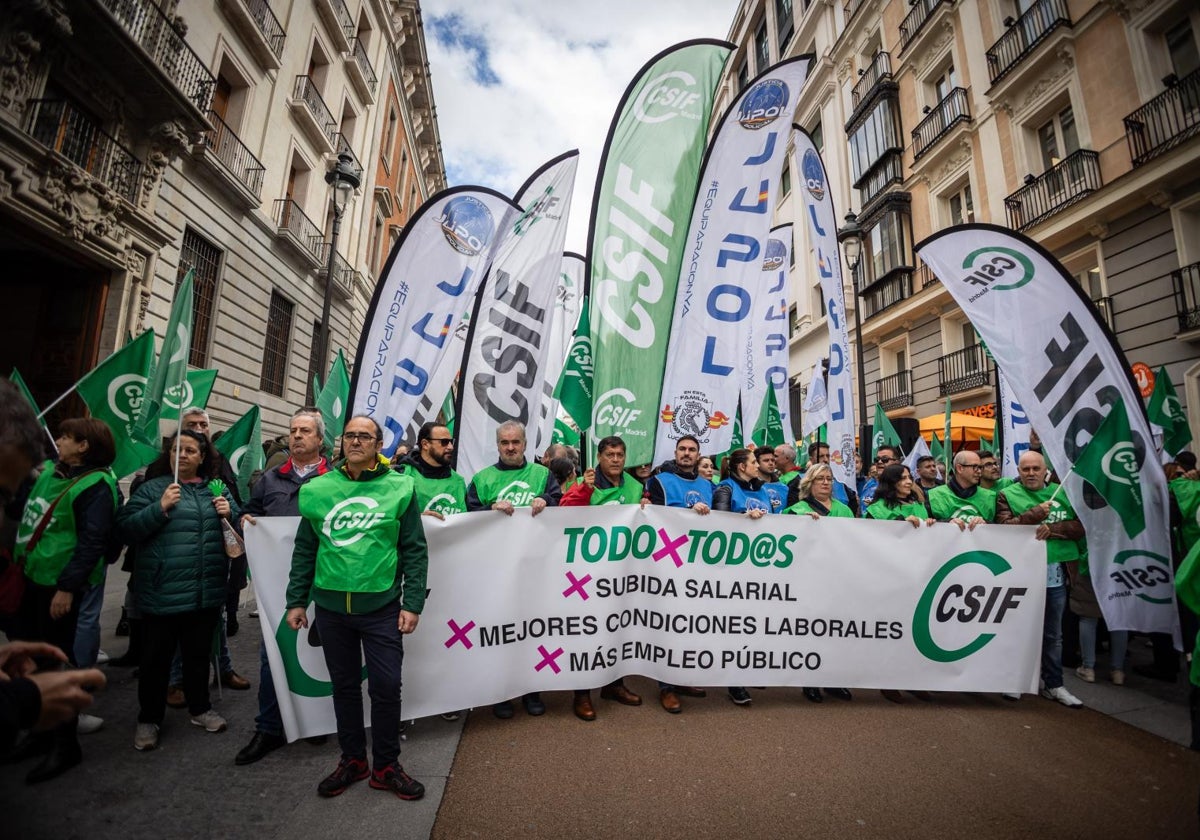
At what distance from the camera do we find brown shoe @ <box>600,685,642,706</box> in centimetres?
386

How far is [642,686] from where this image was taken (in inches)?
170

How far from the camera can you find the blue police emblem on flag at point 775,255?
28.9 feet

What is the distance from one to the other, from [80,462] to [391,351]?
2.38m

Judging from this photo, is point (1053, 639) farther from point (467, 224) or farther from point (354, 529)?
point (467, 224)

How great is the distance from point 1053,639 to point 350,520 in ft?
17.0

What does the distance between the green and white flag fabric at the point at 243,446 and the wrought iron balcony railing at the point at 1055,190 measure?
15.5m

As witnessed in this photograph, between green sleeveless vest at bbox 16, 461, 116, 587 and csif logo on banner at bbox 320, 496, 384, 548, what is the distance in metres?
1.58

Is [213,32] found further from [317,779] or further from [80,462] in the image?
[317,779]

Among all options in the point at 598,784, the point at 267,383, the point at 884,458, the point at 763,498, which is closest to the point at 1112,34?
the point at 884,458

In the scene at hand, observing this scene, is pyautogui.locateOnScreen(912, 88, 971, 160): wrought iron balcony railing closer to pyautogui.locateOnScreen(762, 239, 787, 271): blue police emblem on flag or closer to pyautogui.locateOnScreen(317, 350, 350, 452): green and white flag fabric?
pyautogui.locateOnScreen(762, 239, 787, 271): blue police emblem on flag

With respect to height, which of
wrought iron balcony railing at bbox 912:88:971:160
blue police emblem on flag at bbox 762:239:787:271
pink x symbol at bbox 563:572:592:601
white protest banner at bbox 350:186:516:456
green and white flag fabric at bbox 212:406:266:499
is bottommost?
pink x symbol at bbox 563:572:592:601

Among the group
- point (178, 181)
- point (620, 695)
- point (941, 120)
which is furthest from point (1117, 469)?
point (941, 120)

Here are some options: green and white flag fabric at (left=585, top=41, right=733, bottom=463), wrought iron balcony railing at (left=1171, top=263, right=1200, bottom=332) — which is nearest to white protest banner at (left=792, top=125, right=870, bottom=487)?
green and white flag fabric at (left=585, top=41, right=733, bottom=463)

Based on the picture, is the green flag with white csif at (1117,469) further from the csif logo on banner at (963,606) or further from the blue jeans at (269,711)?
the blue jeans at (269,711)
